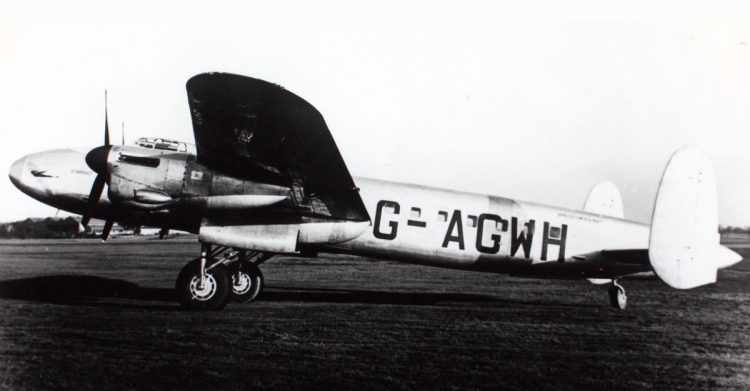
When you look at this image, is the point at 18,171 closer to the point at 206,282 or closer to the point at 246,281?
the point at 206,282

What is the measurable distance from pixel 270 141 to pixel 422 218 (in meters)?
3.01

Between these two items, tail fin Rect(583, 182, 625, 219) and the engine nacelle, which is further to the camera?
tail fin Rect(583, 182, 625, 219)

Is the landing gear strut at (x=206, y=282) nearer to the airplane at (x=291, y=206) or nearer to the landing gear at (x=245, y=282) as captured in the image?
the airplane at (x=291, y=206)

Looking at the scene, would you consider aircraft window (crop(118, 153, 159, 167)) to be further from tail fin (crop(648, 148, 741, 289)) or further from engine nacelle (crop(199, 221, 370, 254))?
tail fin (crop(648, 148, 741, 289))

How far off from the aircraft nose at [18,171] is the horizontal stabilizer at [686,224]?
9734 millimetres

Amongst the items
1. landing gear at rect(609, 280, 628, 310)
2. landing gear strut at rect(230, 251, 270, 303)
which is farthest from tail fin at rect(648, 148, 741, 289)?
landing gear strut at rect(230, 251, 270, 303)

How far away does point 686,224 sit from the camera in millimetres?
8898

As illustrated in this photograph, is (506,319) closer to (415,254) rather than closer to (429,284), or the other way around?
(415,254)

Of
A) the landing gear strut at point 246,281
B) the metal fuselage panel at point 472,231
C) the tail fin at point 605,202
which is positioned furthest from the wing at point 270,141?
the tail fin at point 605,202

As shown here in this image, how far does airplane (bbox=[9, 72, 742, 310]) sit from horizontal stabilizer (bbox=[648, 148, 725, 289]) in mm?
15

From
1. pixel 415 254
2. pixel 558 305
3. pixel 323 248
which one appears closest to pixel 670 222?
pixel 558 305

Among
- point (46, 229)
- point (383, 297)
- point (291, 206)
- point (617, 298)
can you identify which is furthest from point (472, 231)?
point (46, 229)

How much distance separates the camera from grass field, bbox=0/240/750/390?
5012 millimetres

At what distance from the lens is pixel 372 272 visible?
17.8 m
